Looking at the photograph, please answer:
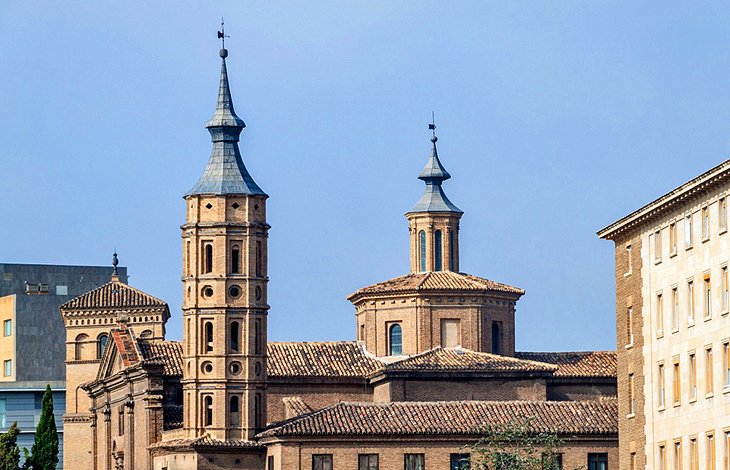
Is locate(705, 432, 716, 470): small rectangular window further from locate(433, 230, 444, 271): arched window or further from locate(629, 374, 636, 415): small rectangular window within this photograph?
locate(433, 230, 444, 271): arched window

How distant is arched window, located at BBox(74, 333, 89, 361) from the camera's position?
12356 cm

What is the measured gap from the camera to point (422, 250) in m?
106

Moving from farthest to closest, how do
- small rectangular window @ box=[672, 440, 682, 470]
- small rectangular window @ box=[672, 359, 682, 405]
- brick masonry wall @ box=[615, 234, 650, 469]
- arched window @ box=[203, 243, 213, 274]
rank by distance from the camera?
1. arched window @ box=[203, 243, 213, 274]
2. brick masonry wall @ box=[615, 234, 650, 469]
3. small rectangular window @ box=[672, 359, 682, 405]
4. small rectangular window @ box=[672, 440, 682, 470]

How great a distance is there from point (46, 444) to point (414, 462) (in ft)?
87.8

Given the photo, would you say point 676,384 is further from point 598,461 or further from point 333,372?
point 333,372

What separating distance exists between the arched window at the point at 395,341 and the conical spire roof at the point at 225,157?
11.0 meters

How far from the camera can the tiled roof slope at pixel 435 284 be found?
338 ft

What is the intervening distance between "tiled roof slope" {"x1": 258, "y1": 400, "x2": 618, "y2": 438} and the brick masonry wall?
1521cm

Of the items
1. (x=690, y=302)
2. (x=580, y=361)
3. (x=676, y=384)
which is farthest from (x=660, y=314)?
(x=580, y=361)

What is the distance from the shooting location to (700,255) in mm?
65750

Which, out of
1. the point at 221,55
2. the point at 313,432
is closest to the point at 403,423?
the point at 313,432

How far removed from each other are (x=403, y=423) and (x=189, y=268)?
38.1 feet

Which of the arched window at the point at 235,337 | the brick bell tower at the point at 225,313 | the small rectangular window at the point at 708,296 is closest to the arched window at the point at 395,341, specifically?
the brick bell tower at the point at 225,313

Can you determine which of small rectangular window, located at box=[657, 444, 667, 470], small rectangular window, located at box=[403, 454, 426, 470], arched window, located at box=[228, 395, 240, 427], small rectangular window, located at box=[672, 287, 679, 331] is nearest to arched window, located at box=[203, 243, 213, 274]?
arched window, located at box=[228, 395, 240, 427]
